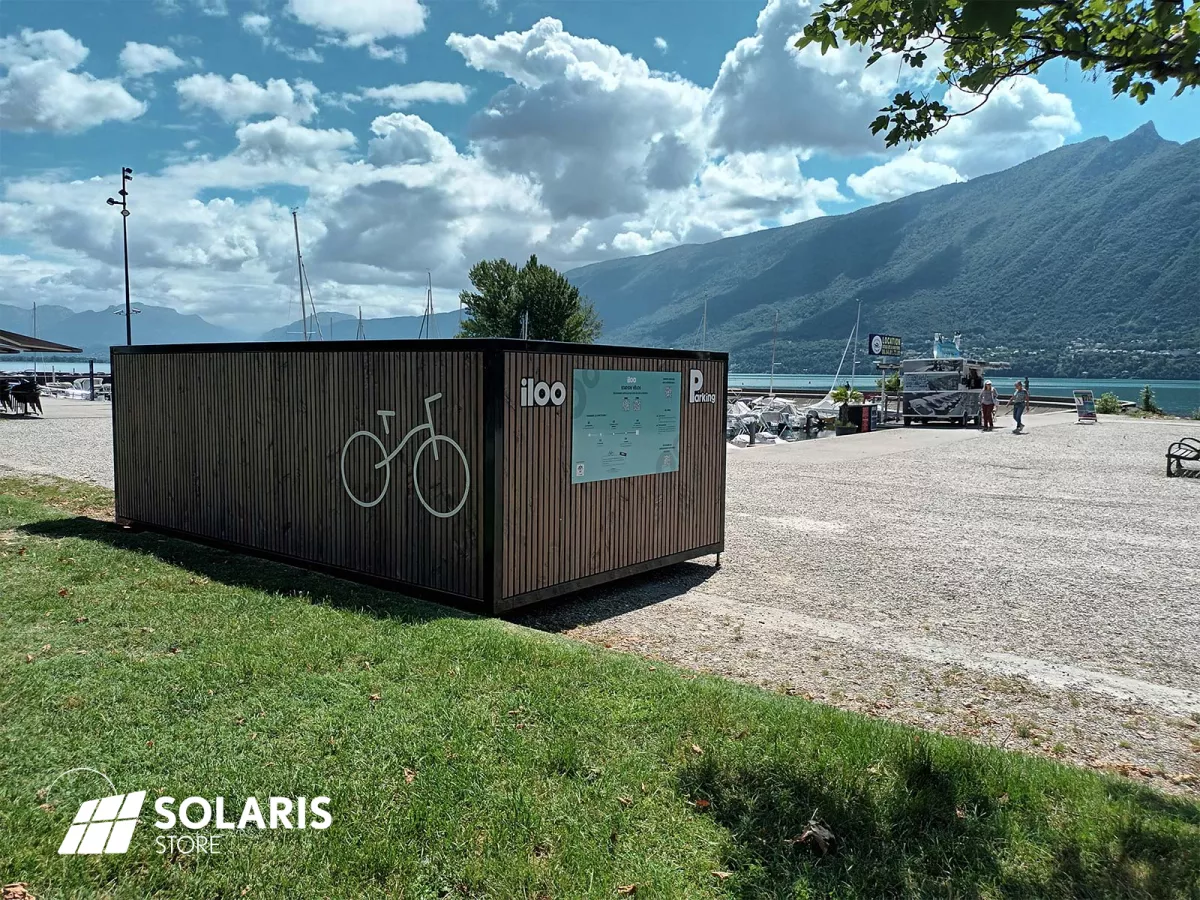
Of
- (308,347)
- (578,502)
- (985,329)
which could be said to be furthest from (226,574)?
(985,329)

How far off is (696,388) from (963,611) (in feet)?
10.5

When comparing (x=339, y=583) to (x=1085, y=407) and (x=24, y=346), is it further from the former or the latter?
(x=1085, y=407)

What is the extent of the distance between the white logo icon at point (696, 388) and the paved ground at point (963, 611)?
1812 millimetres

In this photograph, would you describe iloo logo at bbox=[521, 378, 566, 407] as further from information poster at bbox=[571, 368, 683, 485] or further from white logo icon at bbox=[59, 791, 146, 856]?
white logo icon at bbox=[59, 791, 146, 856]

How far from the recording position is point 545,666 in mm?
4770

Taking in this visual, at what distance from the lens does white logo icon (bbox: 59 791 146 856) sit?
2822mm

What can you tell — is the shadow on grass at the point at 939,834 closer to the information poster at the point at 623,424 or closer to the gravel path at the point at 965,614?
the gravel path at the point at 965,614

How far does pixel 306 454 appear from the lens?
7547 millimetres

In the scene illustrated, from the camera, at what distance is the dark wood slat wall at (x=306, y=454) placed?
20.9 feet

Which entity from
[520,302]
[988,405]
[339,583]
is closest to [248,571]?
[339,583]

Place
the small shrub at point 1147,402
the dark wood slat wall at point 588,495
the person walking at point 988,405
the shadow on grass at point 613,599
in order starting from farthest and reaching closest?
the small shrub at point 1147,402 → the person walking at point 988,405 → the shadow on grass at point 613,599 → the dark wood slat wall at point 588,495

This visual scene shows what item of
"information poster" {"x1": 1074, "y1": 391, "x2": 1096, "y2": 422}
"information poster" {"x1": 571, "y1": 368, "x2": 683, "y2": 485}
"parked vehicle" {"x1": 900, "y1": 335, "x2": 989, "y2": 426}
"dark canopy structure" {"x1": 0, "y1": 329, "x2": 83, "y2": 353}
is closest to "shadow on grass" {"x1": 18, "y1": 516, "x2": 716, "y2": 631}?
"information poster" {"x1": 571, "y1": 368, "x2": 683, "y2": 485}

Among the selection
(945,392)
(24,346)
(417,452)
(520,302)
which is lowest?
(417,452)

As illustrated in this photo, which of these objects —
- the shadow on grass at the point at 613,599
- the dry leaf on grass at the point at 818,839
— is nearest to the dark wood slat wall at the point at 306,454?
the shadow on grass at the point at 613,599
